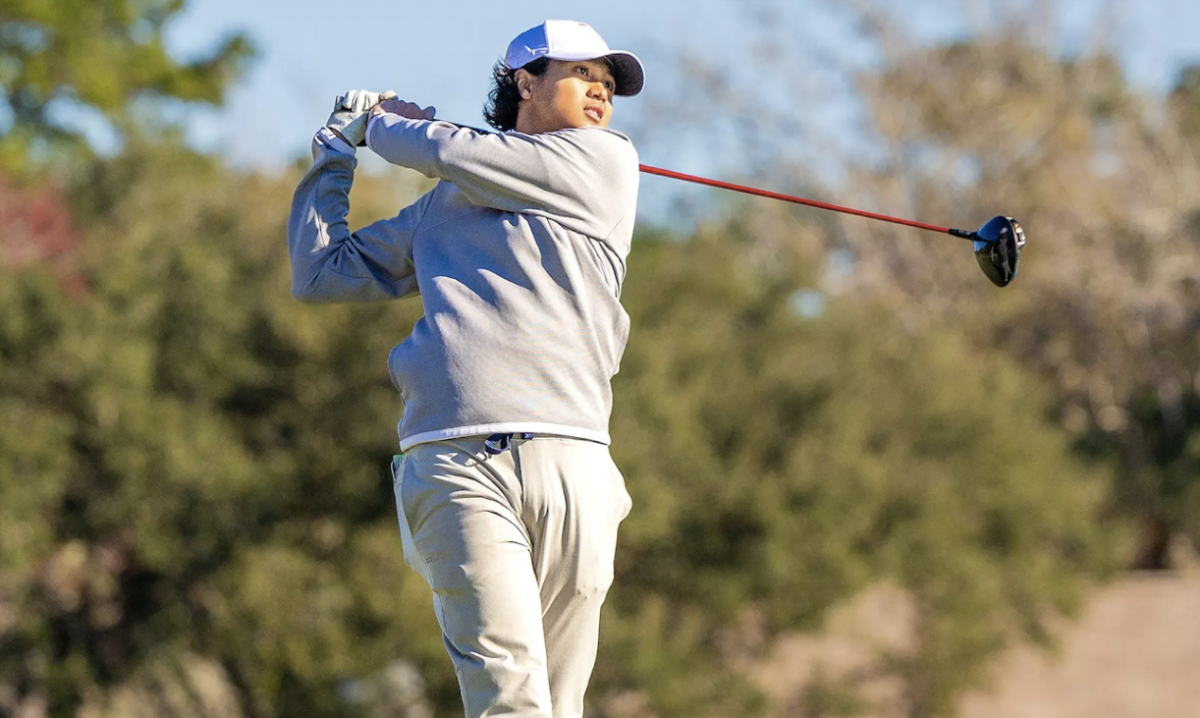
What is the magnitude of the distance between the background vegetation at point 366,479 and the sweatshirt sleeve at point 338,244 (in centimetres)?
902

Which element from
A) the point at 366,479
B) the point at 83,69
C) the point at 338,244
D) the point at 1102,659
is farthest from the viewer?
the point at 83,69

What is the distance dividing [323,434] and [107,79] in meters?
11.1

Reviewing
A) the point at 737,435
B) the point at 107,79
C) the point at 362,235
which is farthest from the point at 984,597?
the point at 107,79

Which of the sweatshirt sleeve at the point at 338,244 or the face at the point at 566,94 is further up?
the face at the point at 566,94

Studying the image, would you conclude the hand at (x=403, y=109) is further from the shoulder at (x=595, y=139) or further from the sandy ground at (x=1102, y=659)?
the sandy ground at (x=1102, y=659)

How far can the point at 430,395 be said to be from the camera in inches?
126

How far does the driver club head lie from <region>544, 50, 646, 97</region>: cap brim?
3.10ft

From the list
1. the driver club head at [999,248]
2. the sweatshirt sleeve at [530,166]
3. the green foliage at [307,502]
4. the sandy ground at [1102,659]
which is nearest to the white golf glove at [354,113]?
the sweatshirt sleeve at [530,166]

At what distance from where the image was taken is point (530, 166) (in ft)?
10.5

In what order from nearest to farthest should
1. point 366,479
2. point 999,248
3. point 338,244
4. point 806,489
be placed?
point 338,244 → point 999,248 → point 366,479 → point 806,489

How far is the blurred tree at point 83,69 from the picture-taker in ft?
74.3

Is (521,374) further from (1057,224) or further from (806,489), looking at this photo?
(1057,224)

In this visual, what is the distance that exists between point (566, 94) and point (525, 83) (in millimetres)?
99

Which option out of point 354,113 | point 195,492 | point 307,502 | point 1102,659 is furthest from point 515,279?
point 1102,659
